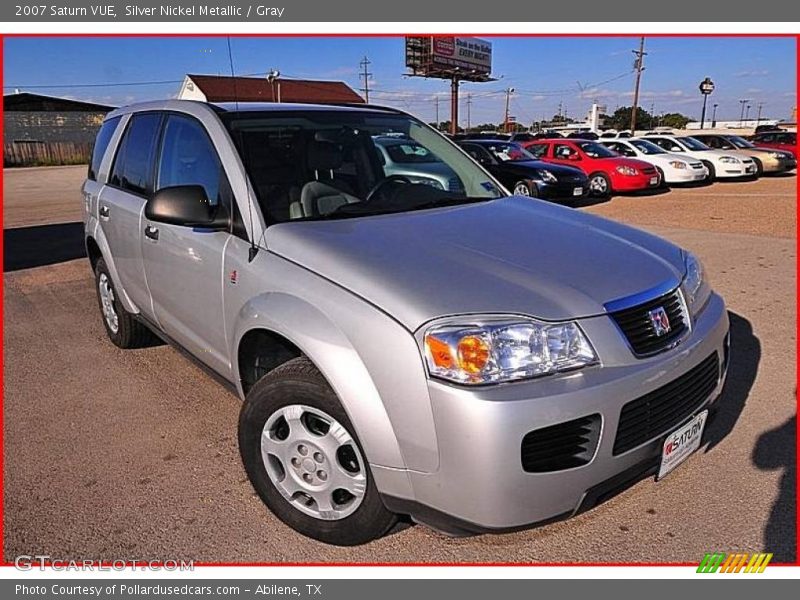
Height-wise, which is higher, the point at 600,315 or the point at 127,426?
the point at 600,315

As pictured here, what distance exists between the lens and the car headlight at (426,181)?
11.1 ft

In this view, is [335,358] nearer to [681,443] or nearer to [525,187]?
[681,443]

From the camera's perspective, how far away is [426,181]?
3432 millimetres

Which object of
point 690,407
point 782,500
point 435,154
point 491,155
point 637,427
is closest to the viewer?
point 637,427

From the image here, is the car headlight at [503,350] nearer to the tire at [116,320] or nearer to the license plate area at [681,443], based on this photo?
the license plate area at [681,443]

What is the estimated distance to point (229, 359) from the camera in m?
2.88

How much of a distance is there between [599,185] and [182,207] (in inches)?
536

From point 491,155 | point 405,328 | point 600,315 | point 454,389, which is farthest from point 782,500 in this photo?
point 491,155

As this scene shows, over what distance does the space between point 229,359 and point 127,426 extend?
1.06m

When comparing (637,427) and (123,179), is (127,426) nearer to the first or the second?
(123,179)

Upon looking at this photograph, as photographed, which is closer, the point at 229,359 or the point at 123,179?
the point at 229,359

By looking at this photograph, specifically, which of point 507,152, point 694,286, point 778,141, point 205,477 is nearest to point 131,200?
point 205,477

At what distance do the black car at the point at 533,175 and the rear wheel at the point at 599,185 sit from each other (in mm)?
1575

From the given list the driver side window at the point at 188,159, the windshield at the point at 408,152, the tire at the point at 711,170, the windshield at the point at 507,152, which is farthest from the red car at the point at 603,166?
the driver side window at the point at 188,159
